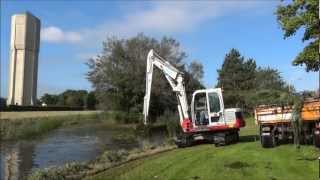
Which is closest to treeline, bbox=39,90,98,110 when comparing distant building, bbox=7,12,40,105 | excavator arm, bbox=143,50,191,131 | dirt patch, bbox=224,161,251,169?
distant building, bbox=7,12,40,105

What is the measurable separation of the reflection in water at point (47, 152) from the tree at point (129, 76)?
763 inches

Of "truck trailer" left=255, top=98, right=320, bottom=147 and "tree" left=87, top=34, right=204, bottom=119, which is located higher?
"tree" left=87, top=34, right=204, bottom=119

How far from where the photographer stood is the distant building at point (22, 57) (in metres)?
127

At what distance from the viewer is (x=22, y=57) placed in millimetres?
129000

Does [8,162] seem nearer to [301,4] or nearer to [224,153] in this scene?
[224,153]

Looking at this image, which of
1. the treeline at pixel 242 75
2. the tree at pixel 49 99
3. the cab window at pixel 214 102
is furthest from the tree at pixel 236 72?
the tree at pixel 49 99

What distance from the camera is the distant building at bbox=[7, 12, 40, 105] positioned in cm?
12744

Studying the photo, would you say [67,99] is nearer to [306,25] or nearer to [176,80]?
[176,80]

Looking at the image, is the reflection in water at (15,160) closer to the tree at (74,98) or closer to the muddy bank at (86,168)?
the muddy bank at (86,168)

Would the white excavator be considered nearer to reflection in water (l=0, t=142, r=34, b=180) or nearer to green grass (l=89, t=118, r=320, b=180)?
green grass (l=89, t=118, r=320, b=180)

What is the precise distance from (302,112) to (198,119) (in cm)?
835

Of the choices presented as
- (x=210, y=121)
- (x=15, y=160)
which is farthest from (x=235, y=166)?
(x=15, y=160)

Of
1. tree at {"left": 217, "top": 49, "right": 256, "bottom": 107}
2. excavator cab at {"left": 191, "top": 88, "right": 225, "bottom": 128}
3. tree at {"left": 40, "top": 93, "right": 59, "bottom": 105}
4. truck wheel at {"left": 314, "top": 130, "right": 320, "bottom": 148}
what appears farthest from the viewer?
tree at {"left": 40, "top": 93, "right": 59, "bottom": 105}

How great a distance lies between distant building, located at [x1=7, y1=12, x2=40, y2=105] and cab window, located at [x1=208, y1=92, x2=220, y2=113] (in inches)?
4106
